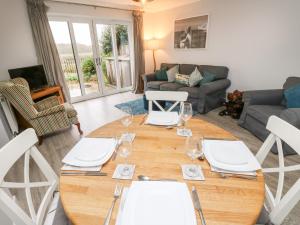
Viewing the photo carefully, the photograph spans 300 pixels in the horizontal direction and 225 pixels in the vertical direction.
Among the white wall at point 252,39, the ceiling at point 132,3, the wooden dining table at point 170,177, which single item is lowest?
the wooden dining table at point 170,177

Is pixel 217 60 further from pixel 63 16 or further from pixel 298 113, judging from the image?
pixel 63 16

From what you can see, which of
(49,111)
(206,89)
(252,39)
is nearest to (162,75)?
(206,89)

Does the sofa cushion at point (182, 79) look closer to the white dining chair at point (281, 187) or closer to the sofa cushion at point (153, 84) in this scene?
the sofa cushion at point (153, 84)

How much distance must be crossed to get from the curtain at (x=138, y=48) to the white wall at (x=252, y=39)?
1032 mm

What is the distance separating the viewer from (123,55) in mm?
4980

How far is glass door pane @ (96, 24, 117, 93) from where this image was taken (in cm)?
439

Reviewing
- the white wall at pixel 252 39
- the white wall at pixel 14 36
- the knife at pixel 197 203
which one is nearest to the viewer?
the knife at pixel 197 203

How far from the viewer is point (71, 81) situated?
4.33m

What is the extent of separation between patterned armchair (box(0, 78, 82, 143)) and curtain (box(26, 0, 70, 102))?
46.4 inches

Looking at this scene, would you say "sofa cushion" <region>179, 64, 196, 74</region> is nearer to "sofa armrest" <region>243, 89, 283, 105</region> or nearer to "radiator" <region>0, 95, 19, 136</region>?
"sofa armrest" <region>243, 89, 283, 105</region>

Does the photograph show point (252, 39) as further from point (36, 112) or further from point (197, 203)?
point (36, 112)

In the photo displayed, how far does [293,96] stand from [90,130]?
3082 millimetres

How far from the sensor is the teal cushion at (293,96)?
214cm

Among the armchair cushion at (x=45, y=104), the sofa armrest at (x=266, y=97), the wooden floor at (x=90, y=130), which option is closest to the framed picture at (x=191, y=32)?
the wooden floor at (x=90, y=130)
